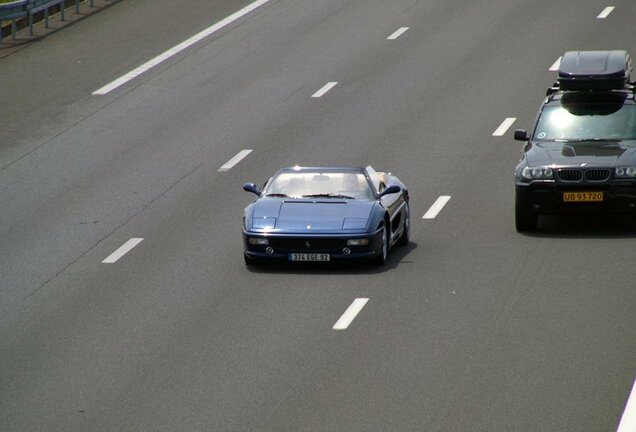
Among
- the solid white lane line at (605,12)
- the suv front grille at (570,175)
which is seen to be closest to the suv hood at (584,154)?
the suv front grille at (570,175)

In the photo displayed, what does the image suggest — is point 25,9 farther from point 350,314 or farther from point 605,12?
point 350,314

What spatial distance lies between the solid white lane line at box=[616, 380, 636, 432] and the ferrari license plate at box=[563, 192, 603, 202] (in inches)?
340

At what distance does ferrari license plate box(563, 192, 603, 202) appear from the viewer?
2169 cm

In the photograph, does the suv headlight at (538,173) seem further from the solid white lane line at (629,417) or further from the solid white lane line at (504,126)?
the solid white lane line at (629,417)

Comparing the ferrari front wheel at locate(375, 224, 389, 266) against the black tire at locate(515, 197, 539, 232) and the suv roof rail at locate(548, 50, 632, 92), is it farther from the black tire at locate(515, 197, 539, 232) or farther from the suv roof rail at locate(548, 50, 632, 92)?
the suv roof rail at locate(548, 50, 632, 92)

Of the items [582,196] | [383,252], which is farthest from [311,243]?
[582,196]

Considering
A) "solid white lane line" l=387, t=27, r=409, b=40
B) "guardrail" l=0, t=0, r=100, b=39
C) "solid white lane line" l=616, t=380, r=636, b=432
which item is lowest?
"solid white lane line" l=387, t=27, r=409, b=40

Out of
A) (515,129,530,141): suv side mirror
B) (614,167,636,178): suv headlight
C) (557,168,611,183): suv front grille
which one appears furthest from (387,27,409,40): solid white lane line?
(614,167,636,178): suv headlight

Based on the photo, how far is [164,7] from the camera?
42.7 m

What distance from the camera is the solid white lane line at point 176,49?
34906 millimetres

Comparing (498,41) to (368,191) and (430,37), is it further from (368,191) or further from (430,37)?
(368,191)

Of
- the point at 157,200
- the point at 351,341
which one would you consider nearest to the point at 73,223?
the point at 157,200

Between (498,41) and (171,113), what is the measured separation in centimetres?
872

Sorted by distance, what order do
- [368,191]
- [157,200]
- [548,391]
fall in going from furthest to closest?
[157,200], [368,191], [548,391]
